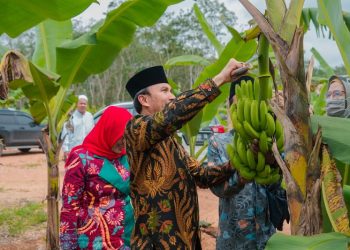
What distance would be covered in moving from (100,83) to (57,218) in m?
38.3

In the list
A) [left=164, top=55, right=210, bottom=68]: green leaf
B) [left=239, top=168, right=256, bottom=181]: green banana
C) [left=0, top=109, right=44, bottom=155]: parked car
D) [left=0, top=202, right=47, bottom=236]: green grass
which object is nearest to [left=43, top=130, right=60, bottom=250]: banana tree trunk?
[left=164, top=55, right=210, bottom=68]: green leaf

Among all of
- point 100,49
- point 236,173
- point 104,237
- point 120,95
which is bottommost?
point 104,237

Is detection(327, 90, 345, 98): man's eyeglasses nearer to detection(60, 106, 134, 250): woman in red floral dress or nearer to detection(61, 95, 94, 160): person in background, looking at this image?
detection(60, 106, 134, 250): woman in red floral dress

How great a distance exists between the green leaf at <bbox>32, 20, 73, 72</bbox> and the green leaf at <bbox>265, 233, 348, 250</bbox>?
347 cm

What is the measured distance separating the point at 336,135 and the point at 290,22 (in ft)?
1.25

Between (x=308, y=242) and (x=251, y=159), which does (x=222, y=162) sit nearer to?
(x=251, y=159)

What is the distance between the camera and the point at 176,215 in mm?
2324

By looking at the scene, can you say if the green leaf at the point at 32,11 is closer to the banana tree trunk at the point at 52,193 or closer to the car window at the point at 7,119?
the banana tree trunk at the point at 52,193

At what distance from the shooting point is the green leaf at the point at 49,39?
440cm

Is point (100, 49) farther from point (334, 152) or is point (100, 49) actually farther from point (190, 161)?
point (334, 152)

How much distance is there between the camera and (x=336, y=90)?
8.94ft

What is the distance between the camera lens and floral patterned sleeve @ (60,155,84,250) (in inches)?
112

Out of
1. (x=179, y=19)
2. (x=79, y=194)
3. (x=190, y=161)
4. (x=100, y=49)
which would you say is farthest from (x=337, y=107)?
(x=179, y=19)

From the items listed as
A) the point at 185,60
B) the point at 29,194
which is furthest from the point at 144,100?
the point at 29,194
